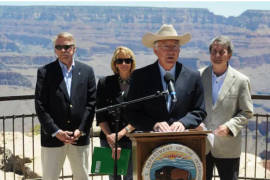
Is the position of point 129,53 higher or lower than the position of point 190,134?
higher

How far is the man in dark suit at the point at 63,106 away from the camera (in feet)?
14.0

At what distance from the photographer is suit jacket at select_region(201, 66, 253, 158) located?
394 cm

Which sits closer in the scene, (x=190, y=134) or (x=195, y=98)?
(x=190, y=134)

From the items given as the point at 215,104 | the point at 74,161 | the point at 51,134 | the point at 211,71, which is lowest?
the point at 74,161

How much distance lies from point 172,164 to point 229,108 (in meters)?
1.13

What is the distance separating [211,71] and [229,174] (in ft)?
2.89

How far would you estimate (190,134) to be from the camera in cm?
301

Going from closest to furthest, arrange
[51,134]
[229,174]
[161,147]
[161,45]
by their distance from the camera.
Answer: [161,147] < [161,45] < [229,174] < [51,134]

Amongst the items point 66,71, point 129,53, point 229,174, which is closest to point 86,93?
point 66,71

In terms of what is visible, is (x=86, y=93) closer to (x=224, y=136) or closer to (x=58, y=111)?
(x=58, y=111)

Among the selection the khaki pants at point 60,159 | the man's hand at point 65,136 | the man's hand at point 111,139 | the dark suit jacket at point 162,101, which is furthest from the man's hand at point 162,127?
the khaki pants at point 60,159

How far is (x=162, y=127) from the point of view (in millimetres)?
3217

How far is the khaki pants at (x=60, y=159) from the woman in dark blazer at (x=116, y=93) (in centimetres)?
24

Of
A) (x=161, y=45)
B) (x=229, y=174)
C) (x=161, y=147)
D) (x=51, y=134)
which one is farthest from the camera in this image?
(x=51, y=134)
